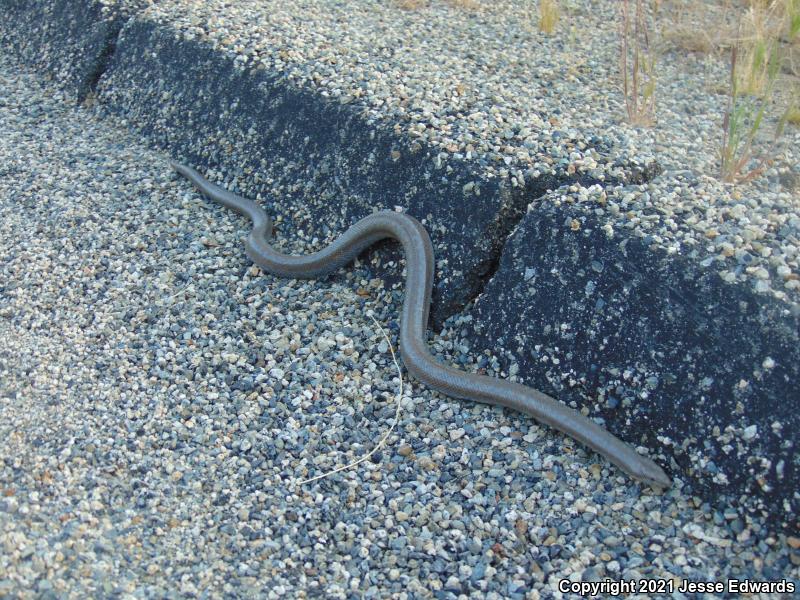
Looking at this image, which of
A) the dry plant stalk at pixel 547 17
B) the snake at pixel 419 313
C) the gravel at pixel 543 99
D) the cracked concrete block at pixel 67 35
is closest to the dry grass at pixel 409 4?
the gravel at pixel 543 99

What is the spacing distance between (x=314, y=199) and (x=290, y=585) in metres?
2.53

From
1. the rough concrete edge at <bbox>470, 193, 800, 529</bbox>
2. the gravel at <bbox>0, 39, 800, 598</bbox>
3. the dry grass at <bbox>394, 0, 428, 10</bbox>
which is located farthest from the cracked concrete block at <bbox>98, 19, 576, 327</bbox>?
the dry grass at <bbox>394, 0, 428, 10</bbox>

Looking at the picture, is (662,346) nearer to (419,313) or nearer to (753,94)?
(419,313)

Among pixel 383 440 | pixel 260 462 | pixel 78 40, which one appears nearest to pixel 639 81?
pixel 383 440

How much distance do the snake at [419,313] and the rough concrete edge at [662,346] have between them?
124 millimetres

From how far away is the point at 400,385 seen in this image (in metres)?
3.98

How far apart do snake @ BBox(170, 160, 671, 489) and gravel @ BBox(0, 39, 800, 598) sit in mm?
86

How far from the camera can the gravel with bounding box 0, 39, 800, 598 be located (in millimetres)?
3107

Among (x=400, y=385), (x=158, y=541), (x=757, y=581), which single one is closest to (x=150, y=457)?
(x=158, y=541)

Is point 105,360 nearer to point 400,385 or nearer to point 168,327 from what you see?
point 168,327

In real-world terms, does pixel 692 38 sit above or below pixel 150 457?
above

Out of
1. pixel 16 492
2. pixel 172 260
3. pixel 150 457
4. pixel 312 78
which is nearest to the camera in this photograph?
pixel 16 492

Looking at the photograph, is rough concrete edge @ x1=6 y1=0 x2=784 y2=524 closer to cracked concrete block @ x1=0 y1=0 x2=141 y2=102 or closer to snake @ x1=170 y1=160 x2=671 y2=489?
cracked concrete block @ x1=0 y1=0 x2=141 y2=102

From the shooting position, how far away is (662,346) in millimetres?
3521
